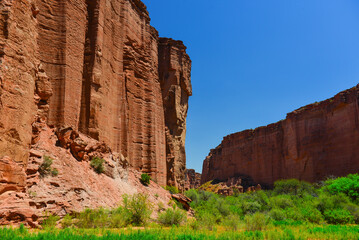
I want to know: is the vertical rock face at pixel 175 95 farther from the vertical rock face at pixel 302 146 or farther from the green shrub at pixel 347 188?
the vertical rock face at pixel 302 146

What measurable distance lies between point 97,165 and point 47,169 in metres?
3.93

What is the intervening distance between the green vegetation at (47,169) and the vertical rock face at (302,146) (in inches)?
1689

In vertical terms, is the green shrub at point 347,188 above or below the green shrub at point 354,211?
above

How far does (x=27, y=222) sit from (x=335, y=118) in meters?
49.8

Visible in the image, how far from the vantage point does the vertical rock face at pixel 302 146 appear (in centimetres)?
4694

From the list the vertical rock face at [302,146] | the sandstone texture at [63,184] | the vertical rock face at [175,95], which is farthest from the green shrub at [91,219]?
the vertical rock face at [302,146]

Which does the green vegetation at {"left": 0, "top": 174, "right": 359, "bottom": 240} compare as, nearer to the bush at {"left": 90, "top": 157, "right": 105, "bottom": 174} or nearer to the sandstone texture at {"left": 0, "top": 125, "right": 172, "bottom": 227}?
the sandstone texture at {"left": 0, "top": 125, "right": 172, "bottom": 227}

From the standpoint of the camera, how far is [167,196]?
22.9 m

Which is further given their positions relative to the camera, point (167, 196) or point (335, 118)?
point (335, 118)

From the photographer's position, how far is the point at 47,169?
1285 cm

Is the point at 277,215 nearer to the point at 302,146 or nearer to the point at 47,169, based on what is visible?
the point at 47,169

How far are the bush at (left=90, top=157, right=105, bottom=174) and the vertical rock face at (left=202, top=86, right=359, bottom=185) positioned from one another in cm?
3944

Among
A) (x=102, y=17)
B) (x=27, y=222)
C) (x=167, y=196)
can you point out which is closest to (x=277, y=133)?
(x=167, y=196)

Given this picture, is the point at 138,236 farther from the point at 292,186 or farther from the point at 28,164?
the point at 292,186
